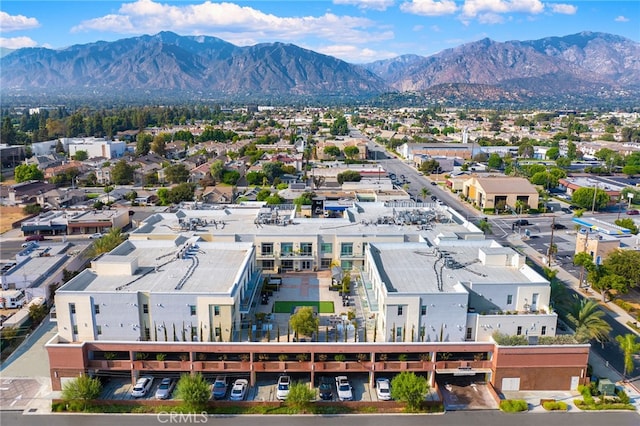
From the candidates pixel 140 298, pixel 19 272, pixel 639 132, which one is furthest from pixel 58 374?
pixel 639 132

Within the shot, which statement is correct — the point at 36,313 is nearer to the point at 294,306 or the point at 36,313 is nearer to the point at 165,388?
the point at 165,388

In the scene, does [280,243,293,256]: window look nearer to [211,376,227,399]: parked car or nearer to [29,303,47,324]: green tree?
[211,376,227,399]: parked car

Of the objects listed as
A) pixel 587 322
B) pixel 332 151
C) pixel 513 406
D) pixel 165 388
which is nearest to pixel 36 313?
pixel 165 388

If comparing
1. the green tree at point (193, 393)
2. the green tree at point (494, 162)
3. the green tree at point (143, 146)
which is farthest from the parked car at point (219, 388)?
the green tree at point (143, 146)

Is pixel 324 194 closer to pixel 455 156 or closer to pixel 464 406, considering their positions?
pixel 464 406

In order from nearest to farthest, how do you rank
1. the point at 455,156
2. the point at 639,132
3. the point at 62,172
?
the point at 62,172, the point at 455,156, the point at 639,132

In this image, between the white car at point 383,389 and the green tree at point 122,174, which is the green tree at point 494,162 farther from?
the white car at point 383,389
